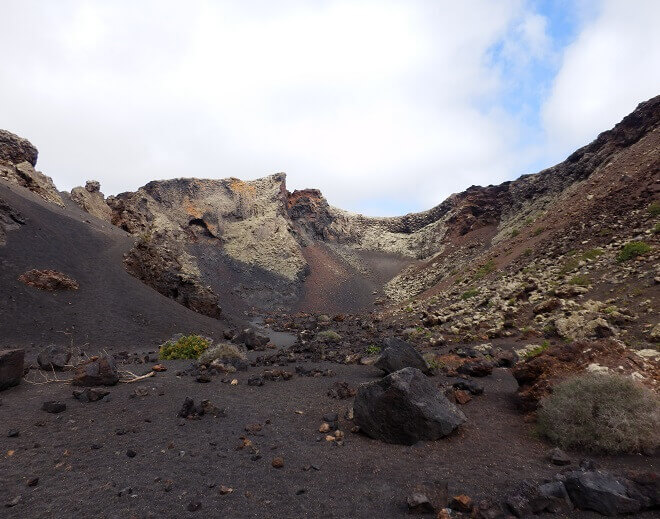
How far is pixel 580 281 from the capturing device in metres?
15.7

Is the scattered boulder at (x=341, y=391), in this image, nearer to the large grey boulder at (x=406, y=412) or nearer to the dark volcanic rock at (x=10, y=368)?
the large grey boulder at (x=406, y=412)

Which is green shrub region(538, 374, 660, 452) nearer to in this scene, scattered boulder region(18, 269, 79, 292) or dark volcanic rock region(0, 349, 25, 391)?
dark volcanic rock region(0, 349, 25, 391)

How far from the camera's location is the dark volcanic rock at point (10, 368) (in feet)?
29.3

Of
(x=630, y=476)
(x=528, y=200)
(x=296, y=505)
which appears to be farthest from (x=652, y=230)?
(x=528, y=200)

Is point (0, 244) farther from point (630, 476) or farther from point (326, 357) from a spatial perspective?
point (630, 476)

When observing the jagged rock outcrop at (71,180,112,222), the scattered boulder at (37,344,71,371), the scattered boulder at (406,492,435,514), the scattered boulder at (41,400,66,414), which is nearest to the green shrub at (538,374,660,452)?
the scattered boulder at (406,492,435,514)

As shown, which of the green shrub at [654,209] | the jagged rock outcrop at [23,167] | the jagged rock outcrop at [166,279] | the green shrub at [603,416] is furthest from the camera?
the jagged rock outcrop at [23,167]

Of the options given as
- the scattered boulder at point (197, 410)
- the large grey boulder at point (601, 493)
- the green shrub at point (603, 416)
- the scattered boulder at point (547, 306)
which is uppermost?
the scattered boulder at point (547, 306)

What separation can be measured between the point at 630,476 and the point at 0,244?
2665 centimetres

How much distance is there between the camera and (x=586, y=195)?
26688mm

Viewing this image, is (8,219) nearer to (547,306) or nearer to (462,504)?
(462,504)

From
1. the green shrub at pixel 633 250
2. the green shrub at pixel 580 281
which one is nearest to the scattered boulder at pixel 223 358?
the green shrub at pixel 580 281

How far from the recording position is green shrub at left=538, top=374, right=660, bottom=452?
17.5ft

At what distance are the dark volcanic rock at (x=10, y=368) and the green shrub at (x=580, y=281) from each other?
64.3ft
